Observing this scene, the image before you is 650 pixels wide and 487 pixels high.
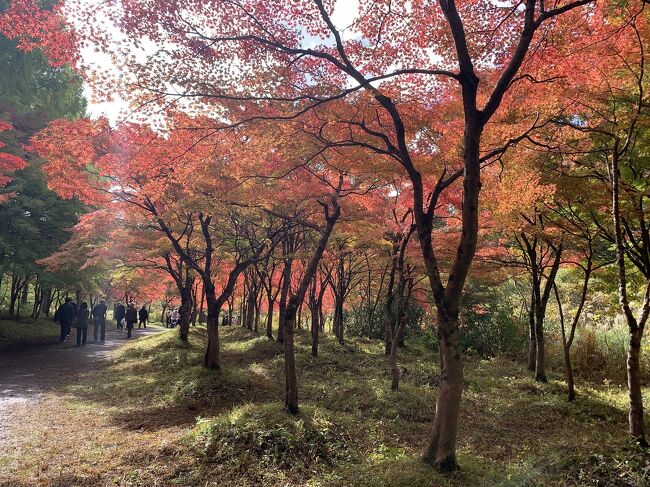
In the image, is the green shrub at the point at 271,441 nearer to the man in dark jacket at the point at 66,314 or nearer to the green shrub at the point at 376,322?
the green shrub at the point at 376,322

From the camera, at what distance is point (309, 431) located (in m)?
6.48

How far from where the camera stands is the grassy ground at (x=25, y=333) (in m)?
17.4

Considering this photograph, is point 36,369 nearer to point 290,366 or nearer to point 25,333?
point 25,333

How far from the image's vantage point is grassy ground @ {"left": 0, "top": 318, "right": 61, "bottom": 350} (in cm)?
1738

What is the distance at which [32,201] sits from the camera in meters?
16.6

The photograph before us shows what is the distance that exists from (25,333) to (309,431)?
18.7 m

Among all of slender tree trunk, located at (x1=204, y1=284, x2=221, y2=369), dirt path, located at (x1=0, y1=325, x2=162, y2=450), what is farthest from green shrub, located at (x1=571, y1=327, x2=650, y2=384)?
dirt path, located at (x1=0, y1=325, x2=162, y2=450)

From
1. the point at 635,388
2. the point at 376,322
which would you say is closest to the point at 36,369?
the point at 635,388

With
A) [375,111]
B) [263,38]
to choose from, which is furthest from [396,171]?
[263,38]

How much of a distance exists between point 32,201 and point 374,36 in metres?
16.6

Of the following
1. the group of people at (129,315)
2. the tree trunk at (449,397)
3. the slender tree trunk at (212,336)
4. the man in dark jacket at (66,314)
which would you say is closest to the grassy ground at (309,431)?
the tree trunk at (449,397)

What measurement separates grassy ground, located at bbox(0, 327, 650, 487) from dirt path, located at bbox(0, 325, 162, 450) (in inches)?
16.2

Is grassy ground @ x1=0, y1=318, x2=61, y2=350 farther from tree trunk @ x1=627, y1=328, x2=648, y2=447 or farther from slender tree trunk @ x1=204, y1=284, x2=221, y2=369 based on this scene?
tree trunk @ x1=627, y1=328, x2=648, y2=447

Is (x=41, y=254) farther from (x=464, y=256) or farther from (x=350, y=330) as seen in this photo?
(x=464, y=256)
